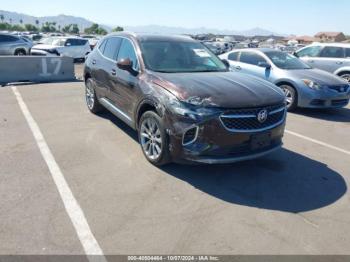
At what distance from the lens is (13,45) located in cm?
1905

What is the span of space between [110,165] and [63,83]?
7.83m

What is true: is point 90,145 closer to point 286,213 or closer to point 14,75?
point 286,213

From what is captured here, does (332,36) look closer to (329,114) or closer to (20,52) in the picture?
(20,52)

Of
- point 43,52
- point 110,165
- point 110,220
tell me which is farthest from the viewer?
point 43,52

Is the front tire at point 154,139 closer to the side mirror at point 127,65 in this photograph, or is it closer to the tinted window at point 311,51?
the side mirror at point 127,65

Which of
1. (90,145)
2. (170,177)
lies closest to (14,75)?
(90,145)

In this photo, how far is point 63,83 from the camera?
11.7 meters

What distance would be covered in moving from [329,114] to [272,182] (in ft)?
17.0

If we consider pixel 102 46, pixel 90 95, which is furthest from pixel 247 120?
pixel 90 95

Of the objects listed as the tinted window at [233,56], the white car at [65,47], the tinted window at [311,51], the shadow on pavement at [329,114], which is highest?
the tinted window at [311,51]

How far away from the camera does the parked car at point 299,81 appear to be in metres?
8.22

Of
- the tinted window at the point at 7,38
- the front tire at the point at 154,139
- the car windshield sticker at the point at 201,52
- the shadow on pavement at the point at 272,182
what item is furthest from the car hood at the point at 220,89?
the tinted window at the point at 7,38

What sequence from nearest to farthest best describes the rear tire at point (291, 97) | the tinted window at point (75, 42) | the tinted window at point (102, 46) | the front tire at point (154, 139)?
the front tire at point (154, 139)
the tinted window at point (102, 46)
the rear tire at point (291, 97)
the tinted window at point (75, 42)

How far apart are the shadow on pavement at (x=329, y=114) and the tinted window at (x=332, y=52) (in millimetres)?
4021
